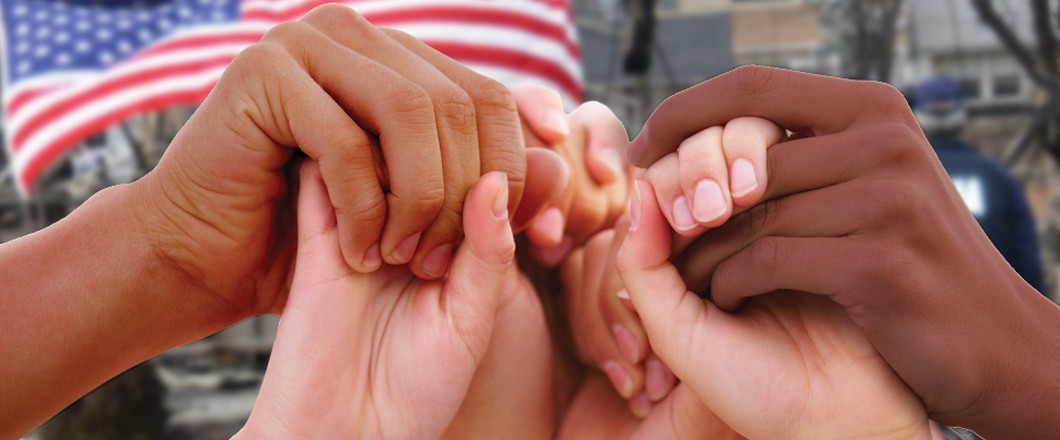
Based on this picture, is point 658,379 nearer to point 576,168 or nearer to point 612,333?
point 612,333

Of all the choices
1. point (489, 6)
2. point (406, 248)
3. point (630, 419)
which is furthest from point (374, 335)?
point (489, 6)

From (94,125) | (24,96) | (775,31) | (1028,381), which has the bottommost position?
(94,125)

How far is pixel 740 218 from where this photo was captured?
701mm

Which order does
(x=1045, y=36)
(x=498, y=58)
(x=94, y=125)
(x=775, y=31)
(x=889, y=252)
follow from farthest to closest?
(x=775, y=31) < (x=1045, y=36) < (x=94, y=125) < (x=498, y=58) < (x=889, y=252)

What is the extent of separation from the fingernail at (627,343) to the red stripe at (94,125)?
3835 mm

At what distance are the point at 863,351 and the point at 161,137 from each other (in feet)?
16.2

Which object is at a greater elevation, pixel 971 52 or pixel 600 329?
pixel 600 329

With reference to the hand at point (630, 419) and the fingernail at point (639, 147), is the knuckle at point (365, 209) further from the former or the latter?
the hand at point (630, 419)

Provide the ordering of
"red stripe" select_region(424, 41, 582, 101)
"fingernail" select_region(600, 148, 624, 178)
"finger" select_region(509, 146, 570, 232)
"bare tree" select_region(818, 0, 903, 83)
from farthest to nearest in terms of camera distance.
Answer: "bare tree" select_region(818, 0, 903, 83)
"red stripe" select_region(424, 41, 582, 101)
"fingernail" select_region(600, 148, 624, 178)
"finger" select_region(509, 146, 570, 232)

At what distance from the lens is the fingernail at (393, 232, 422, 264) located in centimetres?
73

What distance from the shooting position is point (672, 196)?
701mm

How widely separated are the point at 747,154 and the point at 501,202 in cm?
21

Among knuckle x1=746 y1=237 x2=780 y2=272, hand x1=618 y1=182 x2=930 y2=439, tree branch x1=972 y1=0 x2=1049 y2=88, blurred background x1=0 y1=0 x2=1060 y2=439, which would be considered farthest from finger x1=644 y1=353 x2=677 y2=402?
tree branch x1=972 y1=0 x2=1049 y2=88

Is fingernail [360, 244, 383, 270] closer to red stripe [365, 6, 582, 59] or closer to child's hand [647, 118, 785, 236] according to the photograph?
child's hand [647, 118, 785, 236]
